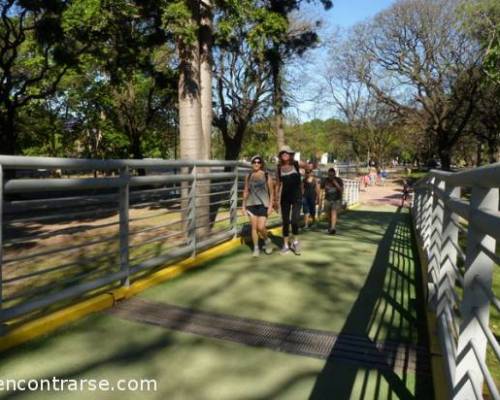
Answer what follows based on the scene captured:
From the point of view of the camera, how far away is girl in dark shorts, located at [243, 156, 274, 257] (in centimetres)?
752

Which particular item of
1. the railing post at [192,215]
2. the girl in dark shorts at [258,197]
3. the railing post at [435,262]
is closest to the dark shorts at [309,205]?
the girl in dark shorts at [258,197]

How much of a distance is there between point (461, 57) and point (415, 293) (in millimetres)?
27562

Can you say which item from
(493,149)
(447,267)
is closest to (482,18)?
(447,267)

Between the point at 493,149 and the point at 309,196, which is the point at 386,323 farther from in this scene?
the point at 493,149

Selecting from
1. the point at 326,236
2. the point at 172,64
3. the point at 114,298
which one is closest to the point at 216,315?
the point at 114,298

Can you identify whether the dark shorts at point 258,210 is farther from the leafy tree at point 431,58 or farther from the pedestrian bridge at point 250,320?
the leafy tree at point 431,58

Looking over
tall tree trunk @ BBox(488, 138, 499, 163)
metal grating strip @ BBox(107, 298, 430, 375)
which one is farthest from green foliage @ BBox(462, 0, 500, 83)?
tall tree trunk @ BBox(488, 138, 499, 163)

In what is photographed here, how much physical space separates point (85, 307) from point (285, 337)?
1942 millimetres

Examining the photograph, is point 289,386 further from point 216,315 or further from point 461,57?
point 461,57

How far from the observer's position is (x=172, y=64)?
23234mm

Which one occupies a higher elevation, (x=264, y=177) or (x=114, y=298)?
(x=264, y=177)

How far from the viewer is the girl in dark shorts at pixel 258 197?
7.52m

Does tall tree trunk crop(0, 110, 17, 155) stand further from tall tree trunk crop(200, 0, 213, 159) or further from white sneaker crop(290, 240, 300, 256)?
white sneaker crop(290, 240, 300, 256)

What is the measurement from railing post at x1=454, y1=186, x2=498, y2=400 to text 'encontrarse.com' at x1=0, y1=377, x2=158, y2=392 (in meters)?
1.97
